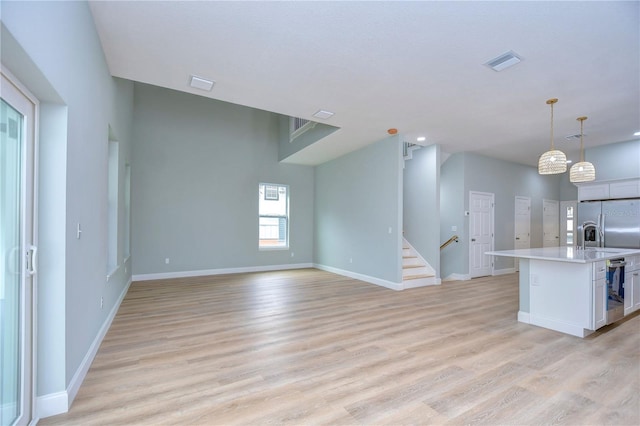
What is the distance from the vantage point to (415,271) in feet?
21.1

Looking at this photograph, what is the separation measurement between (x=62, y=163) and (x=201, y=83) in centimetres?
219

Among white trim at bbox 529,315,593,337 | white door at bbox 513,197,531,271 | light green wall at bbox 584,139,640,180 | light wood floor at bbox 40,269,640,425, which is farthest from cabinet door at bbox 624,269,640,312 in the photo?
white door at bbox 513,197,531,271

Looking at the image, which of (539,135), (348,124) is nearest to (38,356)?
(348,124)

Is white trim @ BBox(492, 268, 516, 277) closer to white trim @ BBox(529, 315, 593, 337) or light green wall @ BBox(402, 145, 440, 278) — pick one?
light green wall @ BBox(402, 145, 440, 278)

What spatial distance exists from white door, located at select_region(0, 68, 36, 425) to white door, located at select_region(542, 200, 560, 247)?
1064cm

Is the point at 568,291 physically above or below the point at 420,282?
above

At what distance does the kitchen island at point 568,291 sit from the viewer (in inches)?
131

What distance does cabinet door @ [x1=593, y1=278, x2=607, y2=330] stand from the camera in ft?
10.9

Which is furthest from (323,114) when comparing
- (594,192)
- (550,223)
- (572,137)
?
(550,223)

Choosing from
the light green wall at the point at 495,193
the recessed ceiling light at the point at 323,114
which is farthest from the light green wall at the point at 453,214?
the recessed ceiling light at the point at 323,114

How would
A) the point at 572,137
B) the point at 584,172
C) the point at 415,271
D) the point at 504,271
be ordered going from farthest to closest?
1. the point at 504,271
2. the point at 415,271
3. the point at 572,137
4. the point at 584,172

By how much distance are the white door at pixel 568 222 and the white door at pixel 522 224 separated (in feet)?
5.50

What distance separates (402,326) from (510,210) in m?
5.98

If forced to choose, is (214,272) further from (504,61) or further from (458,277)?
(504,61)
